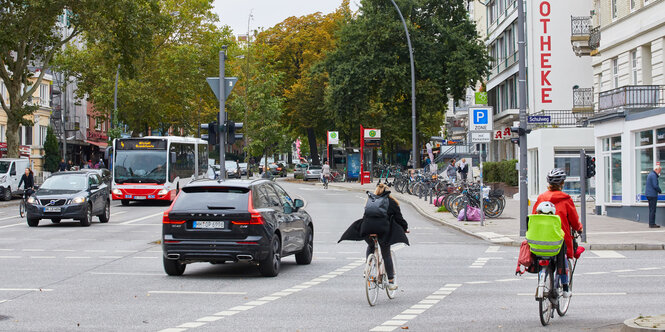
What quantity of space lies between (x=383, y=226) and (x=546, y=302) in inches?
102

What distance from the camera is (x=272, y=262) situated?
1397 centimetres

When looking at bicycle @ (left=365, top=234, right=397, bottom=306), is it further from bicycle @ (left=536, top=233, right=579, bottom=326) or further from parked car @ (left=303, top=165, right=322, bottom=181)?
parked car @ (left=303, top=165, right=322, bottom=181)

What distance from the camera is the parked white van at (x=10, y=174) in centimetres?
4372

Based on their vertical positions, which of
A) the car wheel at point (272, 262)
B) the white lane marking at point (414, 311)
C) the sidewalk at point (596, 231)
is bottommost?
the white lane marking at point (414, 311)

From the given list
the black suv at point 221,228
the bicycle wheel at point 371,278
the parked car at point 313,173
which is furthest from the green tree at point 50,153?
the bicycle wheel at point 371,278

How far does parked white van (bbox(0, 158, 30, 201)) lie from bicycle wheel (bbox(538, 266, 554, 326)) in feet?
126

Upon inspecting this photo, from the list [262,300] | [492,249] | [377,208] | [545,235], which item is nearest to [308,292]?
[262,300]

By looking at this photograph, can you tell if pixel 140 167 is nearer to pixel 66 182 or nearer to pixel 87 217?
pixel 66 182

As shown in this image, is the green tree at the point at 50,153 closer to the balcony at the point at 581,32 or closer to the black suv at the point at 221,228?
the balcony at the point at 581,32

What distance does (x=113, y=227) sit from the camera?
2666cm

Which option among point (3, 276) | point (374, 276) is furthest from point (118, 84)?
point (374, 276)

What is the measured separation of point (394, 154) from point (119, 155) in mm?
62689

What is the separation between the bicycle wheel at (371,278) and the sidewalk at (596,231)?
964cm

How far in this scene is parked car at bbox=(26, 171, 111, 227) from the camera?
26.3 meters
